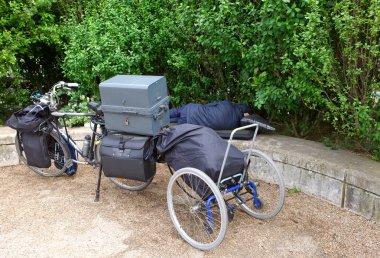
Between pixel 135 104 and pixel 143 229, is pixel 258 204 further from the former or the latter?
pixel 135 104

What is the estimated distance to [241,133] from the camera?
4508 millimetres

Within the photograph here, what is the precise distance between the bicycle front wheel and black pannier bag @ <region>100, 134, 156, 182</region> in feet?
3.18

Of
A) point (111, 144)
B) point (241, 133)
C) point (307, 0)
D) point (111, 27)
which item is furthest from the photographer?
point (111, 27)

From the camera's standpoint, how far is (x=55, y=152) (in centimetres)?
461

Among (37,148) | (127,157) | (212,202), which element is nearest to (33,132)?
(37,148)

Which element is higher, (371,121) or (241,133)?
(371,121)

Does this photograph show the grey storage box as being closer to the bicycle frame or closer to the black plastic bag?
the black plastic bag

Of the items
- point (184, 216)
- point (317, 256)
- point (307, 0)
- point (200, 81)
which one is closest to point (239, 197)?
point (184, 216)

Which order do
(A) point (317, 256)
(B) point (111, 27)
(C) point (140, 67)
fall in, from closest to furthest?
(A) point (317, 256), (B) point (111, 27), (C) point (140, 67)

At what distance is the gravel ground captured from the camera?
10.8ft

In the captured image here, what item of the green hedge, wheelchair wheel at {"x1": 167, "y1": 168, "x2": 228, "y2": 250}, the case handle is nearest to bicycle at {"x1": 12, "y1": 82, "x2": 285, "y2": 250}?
wheelchair wheel at {"x1": 167, "y1": 168, "x2": 228, "y2": 250}

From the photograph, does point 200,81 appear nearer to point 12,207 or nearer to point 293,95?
point 293,95

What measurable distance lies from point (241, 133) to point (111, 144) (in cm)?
151

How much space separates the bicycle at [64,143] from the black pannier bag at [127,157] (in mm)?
356
